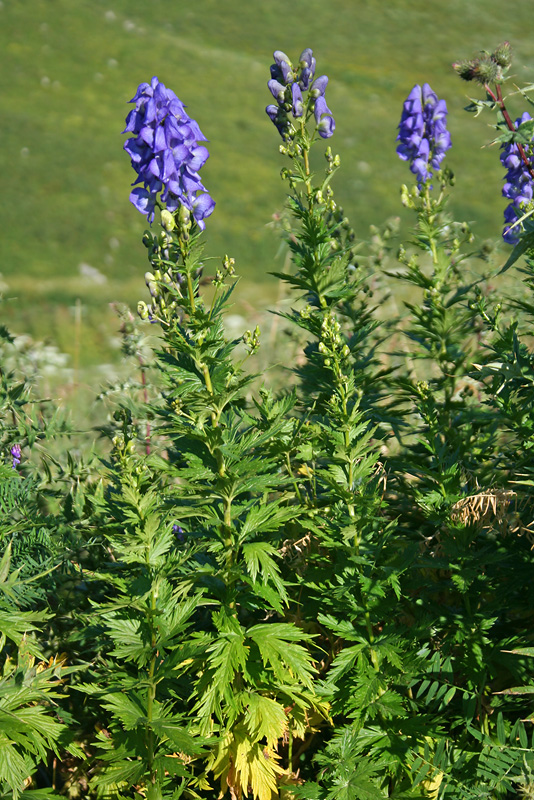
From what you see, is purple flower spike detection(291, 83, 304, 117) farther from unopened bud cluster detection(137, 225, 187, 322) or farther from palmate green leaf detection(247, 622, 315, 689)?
palmate green leaf detection(247, 622, 315, 689)

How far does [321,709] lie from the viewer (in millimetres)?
2385

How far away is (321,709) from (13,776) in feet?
3.16

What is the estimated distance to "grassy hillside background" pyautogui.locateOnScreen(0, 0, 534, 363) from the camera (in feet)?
50.5

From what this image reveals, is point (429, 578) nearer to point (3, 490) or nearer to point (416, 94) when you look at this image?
point (3, 490)

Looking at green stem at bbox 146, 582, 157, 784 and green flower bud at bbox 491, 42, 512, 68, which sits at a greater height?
green flower bud at bbox 491, 42, 512, 68

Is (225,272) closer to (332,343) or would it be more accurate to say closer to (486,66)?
(332,343)

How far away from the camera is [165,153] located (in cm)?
259

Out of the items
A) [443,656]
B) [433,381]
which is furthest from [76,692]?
[433,381]

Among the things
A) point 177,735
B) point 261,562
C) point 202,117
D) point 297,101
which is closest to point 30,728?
point 177,735

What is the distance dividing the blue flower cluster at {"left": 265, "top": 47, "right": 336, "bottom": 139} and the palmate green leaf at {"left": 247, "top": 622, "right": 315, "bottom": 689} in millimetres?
1824

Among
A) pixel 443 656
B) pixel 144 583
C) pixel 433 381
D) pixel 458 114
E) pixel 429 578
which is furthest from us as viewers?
pixel 458 114

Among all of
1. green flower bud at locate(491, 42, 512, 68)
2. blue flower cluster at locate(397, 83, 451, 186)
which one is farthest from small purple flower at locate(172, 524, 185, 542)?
blue flower cluster at locate(397, 83, 451, 186)

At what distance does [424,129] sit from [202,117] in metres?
18.5

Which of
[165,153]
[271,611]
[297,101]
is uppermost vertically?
[297,101]
